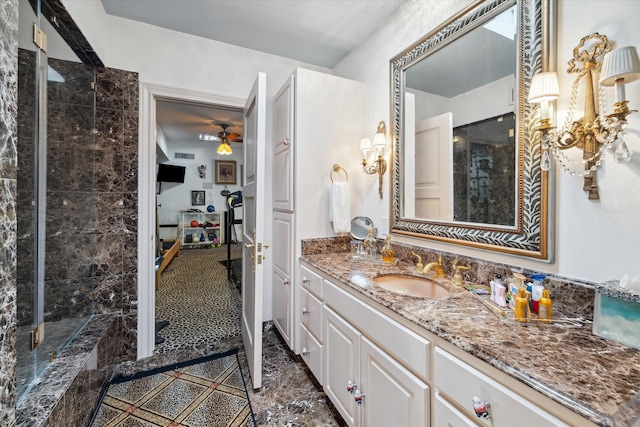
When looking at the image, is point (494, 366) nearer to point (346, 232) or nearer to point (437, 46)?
point (346, 232)

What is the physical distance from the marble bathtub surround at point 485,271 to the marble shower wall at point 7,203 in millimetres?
1465

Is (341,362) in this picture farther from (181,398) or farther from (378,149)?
(378,149)

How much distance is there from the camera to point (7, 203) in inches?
32.7

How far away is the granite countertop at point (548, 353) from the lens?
0.56m

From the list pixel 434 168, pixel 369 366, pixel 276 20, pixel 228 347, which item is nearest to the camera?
pixel 369 366

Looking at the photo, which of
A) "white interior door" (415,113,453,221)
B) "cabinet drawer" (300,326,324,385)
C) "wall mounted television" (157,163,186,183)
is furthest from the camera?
"wall mounted television" (157,163,186,183)

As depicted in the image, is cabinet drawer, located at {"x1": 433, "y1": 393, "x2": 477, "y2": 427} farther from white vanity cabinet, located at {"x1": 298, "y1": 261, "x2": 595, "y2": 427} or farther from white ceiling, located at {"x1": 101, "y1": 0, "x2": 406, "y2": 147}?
white ceiling, located at {"x1": 101, "y1": 0, "x2": 406, "y2": 147}

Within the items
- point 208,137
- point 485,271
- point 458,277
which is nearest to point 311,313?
point 458,277

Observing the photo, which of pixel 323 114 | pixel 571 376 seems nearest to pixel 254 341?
pixel 571 376

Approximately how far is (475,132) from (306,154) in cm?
110

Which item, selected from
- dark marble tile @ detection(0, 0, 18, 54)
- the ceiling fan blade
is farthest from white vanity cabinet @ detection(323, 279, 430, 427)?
the ceiling fan blade

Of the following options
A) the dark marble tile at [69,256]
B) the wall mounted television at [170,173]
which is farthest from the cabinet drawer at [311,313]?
Result: the wall mounted television at [170,173]

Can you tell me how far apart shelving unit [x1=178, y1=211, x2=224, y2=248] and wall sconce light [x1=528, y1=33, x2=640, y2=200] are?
6.95 m

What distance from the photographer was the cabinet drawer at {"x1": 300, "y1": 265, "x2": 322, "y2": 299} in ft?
5.60
